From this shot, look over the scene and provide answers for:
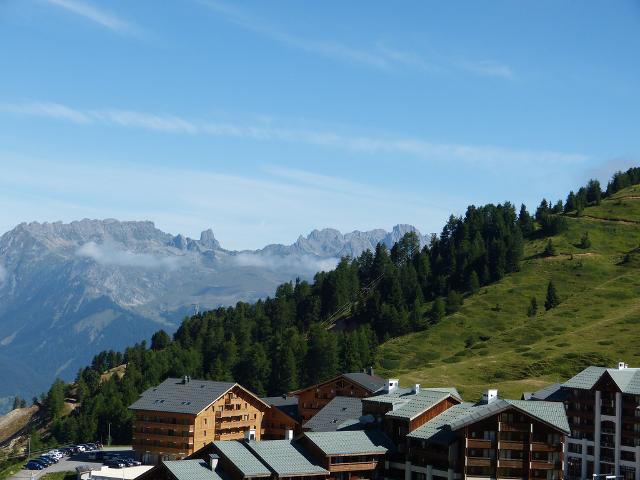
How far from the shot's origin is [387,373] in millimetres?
197250

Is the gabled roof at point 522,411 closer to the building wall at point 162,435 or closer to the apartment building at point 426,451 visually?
the apartment building at point 426,451

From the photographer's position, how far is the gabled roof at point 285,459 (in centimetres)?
10075

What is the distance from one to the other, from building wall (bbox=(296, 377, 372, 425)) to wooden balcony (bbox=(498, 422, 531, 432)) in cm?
5500

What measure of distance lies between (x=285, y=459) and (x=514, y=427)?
27125 mm

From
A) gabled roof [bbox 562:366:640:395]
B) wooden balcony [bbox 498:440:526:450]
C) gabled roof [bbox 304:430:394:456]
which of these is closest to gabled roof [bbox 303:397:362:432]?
gabled roof [bbox 304:430:394:456]

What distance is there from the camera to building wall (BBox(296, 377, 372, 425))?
158 metres

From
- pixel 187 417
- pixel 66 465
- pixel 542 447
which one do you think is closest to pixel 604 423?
pixel 542 447

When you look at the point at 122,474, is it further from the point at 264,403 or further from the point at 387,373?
the point at 387,373

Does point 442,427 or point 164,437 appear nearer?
point 442,427

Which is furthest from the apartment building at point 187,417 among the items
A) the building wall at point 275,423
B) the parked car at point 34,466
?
Answer: the parked car at point 34,466

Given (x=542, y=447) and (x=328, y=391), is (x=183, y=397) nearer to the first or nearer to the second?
(x=328, y=391)

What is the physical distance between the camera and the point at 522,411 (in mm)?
103938

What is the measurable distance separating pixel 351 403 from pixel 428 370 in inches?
2235

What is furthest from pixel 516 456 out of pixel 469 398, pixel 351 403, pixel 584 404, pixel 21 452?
pixel 21 452
